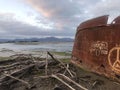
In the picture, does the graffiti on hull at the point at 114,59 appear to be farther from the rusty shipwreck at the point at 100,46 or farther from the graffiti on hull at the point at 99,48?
the graffiti on hull at the point at 99,48

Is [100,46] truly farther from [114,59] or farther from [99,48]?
[114,59]

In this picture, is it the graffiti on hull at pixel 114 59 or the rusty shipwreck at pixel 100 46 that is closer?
the graffiti on hull at pixel 114 59

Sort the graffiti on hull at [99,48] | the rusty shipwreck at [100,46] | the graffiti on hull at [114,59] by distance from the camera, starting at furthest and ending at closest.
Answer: the graffiti on hull at [99,48] < the rusty shipwreck at [100,46] < the graffiti on hull at [114,59]

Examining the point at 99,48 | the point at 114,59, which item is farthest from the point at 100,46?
the point at 114,59

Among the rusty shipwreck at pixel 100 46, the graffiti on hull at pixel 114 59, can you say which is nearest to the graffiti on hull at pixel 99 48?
the rusty shipwreck at pixel 100 46

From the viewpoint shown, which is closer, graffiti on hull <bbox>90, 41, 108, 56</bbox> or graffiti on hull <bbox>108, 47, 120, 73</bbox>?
graffiti on hull <bbox>108, 47, 120, 73</bbox>

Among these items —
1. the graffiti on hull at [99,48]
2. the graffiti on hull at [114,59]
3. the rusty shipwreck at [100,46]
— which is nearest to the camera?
the graffiti on hull at [114,59]

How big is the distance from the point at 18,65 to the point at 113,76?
5.71m

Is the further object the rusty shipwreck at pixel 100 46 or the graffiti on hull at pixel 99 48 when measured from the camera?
the graffiti on hull at pixel 99 48

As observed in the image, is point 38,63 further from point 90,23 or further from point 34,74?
point 90,23

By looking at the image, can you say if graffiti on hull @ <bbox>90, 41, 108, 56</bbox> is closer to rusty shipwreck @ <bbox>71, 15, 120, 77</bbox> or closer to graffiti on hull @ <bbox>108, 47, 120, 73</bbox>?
rusty shipwreck @ <bbox>71, 15, 120, 77</bbox>

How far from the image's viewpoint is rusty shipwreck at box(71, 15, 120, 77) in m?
8.42

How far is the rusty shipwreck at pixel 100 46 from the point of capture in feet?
27.6

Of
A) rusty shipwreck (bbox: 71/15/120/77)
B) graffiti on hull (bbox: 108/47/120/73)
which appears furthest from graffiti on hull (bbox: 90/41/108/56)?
graffiti on hull (bbox: 108/47/120/73)
